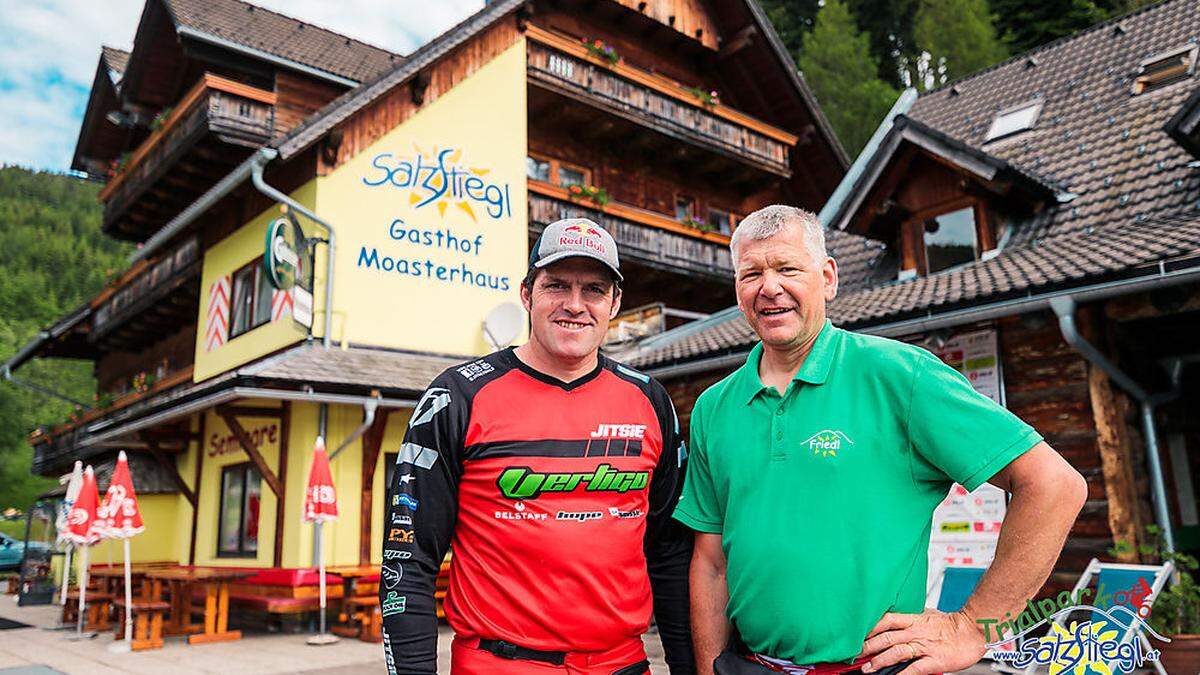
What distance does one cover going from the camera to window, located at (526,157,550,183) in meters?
16.9

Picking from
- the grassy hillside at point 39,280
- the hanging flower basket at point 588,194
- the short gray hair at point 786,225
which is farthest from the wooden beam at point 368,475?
the grassy hillside at point 39,280

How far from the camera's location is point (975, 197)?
10.4 m

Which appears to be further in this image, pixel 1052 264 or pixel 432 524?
pixel 1052 264

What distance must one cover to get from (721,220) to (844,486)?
731 inches

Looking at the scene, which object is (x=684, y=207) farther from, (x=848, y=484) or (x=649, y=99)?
(x=848, y=484)

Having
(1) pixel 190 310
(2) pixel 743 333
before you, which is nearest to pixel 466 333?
(2) pixel 743 333

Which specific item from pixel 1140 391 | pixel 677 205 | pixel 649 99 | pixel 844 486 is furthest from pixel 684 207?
pixel 844 486

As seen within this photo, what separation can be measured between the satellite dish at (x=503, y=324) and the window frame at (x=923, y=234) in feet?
19.5

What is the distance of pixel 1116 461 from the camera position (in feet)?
24.0

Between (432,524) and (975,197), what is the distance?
31.1ft

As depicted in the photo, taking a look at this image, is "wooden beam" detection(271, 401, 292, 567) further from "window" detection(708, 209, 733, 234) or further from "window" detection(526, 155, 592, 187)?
"window" detection(708, 209, 733, 234)

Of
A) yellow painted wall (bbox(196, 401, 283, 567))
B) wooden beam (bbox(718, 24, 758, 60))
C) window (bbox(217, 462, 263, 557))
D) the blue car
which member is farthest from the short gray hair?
the blue car

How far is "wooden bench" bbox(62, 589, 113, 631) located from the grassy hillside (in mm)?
34430

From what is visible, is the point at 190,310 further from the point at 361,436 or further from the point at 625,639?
the point at 625,639
